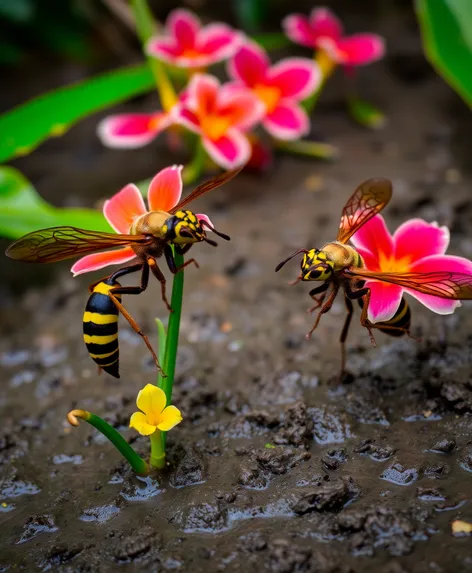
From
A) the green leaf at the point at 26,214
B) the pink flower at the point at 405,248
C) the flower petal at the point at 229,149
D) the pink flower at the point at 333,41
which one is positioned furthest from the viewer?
the pink flower at the point at 333,41

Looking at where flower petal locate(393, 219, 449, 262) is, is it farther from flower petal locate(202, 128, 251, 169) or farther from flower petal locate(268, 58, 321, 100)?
flower petal locate(268, 58, 321, 100)

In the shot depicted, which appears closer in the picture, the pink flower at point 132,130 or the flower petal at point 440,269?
the flower petal at point 440,269

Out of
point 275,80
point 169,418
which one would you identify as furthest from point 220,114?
point 169,418

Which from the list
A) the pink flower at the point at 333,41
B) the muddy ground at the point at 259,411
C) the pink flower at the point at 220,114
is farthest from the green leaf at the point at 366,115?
the pink flower at the point at 220,114

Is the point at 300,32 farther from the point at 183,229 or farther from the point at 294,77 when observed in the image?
the point at 183,229

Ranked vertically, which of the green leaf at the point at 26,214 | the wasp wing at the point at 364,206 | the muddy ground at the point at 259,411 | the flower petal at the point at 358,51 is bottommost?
the muddy ground at the point at 259,411

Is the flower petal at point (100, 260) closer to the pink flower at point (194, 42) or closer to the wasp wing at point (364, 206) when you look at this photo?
the wasp wing at point (364, 206)

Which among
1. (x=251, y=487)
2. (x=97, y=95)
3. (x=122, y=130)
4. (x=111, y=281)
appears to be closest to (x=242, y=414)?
(x=251, y=487)
